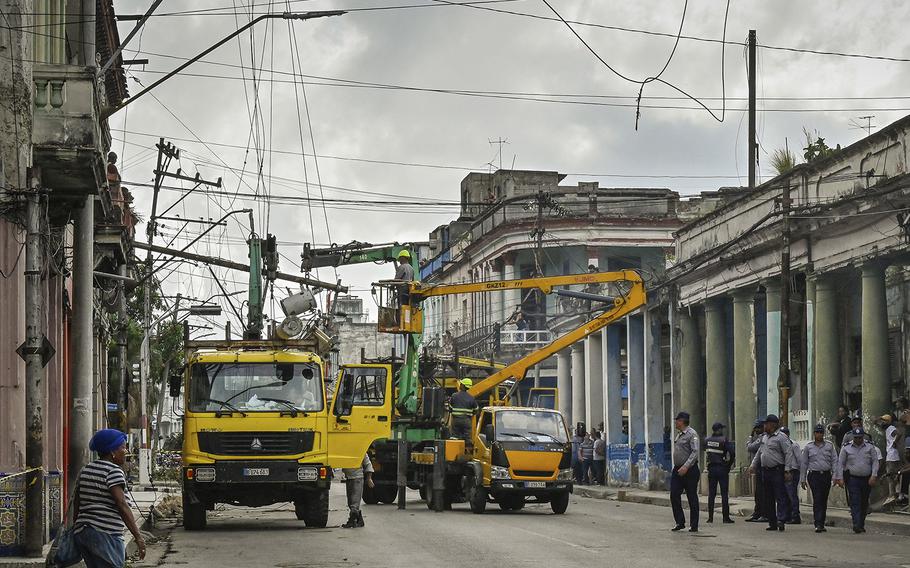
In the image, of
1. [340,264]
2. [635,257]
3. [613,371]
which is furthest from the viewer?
[635,257]

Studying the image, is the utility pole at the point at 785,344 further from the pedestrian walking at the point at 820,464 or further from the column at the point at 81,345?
the column at the point at 81,345

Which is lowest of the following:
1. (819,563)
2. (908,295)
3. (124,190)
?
(819,563)

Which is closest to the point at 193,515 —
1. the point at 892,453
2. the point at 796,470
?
the point at 796,470

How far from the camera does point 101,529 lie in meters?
11.1

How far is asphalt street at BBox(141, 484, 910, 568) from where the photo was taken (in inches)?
679

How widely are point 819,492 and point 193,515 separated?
10001 mm

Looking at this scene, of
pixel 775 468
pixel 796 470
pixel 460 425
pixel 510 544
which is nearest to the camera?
pixel 510 544

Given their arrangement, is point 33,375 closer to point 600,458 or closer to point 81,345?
point 81,345

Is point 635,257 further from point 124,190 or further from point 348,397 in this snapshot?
point 348,397

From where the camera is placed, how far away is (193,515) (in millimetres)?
23812

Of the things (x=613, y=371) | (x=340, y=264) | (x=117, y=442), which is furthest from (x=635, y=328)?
(x=117, y=442)

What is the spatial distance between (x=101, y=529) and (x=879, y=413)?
21763 mm

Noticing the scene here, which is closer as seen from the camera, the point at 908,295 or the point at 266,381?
the point at 266,381

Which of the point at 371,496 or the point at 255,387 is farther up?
the point at 255,387
